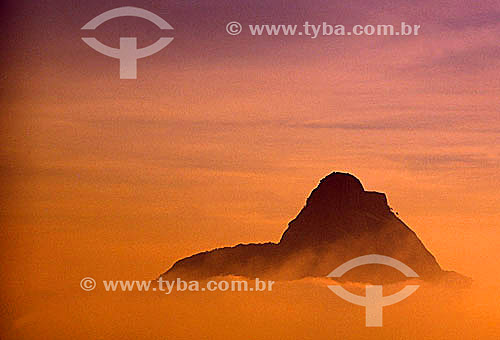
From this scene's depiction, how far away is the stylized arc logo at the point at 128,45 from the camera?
2902 mm

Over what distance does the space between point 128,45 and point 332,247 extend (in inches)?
58.0

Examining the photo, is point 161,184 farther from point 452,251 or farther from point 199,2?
point 452,251

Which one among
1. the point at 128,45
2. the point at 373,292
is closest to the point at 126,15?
the point at 128,45

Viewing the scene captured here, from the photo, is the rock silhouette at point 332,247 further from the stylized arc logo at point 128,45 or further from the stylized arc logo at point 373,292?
the stylized arc logo at point 128,45

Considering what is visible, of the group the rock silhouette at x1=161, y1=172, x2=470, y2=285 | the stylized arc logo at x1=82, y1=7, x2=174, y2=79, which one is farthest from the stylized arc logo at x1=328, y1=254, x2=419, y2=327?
the stylized arc logo at x1=82, y1=7, x2=174, y2=79

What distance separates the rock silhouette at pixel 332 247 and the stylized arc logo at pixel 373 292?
0.08ft

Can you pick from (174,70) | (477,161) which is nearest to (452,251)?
(477,161)

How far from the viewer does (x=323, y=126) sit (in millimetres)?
2881

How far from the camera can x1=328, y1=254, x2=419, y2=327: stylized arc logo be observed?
2818 mm

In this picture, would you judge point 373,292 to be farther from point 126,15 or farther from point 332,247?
point 126,15

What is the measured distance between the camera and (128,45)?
2904 millimetres

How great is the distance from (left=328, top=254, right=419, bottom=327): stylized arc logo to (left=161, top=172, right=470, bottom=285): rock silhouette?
0.08 feet

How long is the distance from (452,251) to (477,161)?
0.48m

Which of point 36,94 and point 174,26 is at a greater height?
point 174,26
